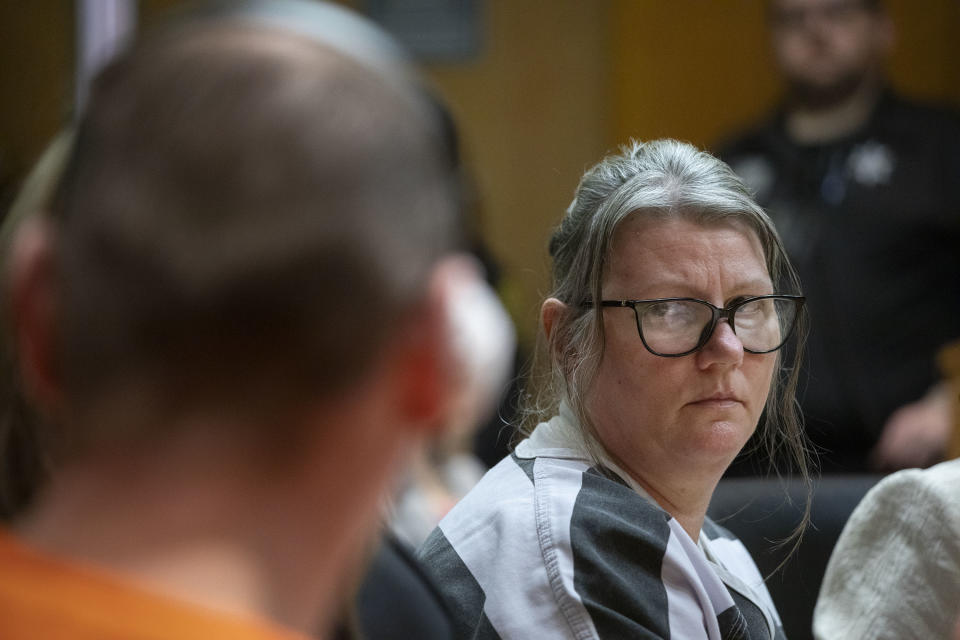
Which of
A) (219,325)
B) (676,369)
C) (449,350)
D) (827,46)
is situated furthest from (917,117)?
(219,325)

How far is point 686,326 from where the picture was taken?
1.30 metres

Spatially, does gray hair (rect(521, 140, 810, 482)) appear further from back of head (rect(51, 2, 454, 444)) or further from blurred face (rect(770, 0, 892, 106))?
blurred face (rect(770, 0, 892, 106))

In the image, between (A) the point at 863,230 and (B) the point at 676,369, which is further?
(A) the point at 863,230

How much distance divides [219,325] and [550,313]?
2.97 ft

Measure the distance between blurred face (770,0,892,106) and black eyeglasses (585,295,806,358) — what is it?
1.83 metres

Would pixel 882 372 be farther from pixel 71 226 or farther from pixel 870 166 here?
pixel 71 226

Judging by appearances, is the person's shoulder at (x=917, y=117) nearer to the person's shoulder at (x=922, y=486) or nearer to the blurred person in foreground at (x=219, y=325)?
the person's shoulder at (x=922, y=486)

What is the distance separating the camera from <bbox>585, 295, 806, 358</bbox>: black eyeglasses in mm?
1292

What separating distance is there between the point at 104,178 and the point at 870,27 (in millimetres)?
2800

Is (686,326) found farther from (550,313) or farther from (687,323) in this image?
(550,313)

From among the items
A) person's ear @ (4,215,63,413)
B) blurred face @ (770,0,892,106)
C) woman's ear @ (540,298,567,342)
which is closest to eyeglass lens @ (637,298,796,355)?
woman's ear @ (540,298,567,342)

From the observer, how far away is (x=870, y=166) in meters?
2.80

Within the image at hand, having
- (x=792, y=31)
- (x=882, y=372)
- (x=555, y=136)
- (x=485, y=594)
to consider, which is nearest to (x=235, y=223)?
(x=485, y=594)

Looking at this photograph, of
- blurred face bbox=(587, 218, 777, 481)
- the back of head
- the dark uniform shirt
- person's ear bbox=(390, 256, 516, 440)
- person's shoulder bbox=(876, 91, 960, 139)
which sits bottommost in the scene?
the dark uniform shirt
